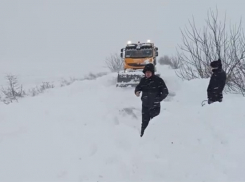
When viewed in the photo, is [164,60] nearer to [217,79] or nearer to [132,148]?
[217,79]

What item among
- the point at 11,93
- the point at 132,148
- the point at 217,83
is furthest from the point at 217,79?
the point at 11,93

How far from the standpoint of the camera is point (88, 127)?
6.85 meters

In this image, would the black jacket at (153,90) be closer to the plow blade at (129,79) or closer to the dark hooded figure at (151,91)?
the dark hooded figure at (151,91)

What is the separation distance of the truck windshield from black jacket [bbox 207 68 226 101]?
352 inches

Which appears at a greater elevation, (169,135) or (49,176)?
(169,135)

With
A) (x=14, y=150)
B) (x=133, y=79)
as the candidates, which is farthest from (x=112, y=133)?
(x=133, y=79)

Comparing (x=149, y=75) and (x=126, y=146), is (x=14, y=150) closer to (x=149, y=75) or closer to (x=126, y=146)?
(x=126, y=146)

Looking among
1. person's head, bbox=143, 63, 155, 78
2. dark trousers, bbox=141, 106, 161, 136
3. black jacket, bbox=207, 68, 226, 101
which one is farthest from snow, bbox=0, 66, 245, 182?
person's head, bbox=143, 63, 155, 78

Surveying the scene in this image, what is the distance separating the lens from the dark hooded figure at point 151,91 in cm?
527

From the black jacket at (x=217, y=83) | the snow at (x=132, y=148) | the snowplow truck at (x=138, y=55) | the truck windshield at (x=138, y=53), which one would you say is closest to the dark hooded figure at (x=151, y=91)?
the snow at (x=132, y=148)

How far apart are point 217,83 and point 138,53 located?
927 cm

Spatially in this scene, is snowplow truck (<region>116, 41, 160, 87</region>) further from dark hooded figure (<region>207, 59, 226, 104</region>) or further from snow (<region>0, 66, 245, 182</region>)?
dark hooded figure (<region>207, 59, 226, 104</region>)

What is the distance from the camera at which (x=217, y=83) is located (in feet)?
18.7

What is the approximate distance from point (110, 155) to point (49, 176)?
117 cm
